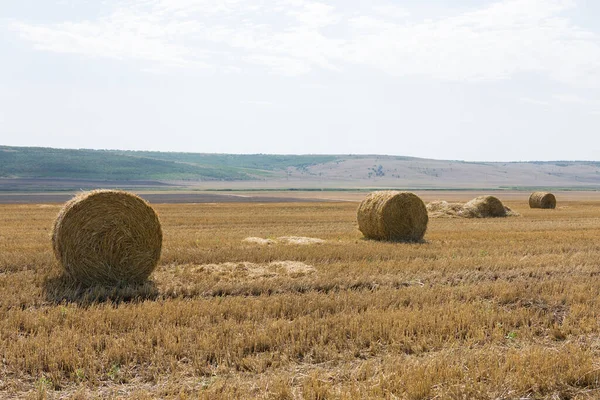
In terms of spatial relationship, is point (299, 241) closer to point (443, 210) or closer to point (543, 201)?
point (443, 210)

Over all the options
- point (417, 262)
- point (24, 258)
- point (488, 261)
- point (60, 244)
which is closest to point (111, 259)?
point (60, 244)

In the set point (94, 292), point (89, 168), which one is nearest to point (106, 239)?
point (94, 292)

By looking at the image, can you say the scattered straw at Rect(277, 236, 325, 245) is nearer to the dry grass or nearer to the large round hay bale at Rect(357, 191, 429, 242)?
the large round hay bale at Rect(357, 191, 429, 242)

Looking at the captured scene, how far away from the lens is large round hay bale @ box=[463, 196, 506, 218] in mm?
28562

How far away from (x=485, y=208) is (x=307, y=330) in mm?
23483

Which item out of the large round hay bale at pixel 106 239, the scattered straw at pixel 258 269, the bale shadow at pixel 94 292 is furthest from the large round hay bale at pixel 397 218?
the bale shadow at pixel 94 292

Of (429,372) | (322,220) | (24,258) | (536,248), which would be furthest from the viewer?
(322,220)

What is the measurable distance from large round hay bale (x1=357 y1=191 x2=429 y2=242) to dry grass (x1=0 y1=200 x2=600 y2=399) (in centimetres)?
459

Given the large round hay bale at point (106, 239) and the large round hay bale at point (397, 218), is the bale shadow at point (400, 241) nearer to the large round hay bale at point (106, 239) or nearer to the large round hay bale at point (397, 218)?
the large round hay bale at point (397, 218)

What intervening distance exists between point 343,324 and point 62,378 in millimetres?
3348

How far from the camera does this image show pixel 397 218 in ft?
57.7

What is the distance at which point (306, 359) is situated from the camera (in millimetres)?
6570

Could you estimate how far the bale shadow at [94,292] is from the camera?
8977 millimetres

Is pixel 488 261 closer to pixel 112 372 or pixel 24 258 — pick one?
pixel 112 372
